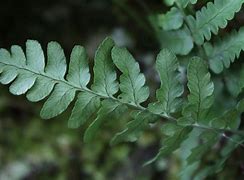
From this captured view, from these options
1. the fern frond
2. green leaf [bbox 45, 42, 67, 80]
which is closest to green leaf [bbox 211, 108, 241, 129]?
the fern frond

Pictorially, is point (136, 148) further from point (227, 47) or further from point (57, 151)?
point (227, 47)

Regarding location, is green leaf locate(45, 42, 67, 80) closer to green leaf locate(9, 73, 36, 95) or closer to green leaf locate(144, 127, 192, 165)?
green leaf locate(9, 73, 36, 95)

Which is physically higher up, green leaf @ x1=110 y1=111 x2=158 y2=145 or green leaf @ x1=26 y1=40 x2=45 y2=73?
green leaf @ x1=26 y1=40 x2=45 y2=73

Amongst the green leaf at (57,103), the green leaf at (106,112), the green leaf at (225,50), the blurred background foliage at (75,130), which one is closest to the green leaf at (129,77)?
the green leaf at (106,112)

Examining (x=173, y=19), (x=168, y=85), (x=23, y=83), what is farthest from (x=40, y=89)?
(x=173, y=19)

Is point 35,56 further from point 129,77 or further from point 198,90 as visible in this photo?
point 198,90

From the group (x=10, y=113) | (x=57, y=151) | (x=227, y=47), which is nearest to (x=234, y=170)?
(x=227, y=47)
